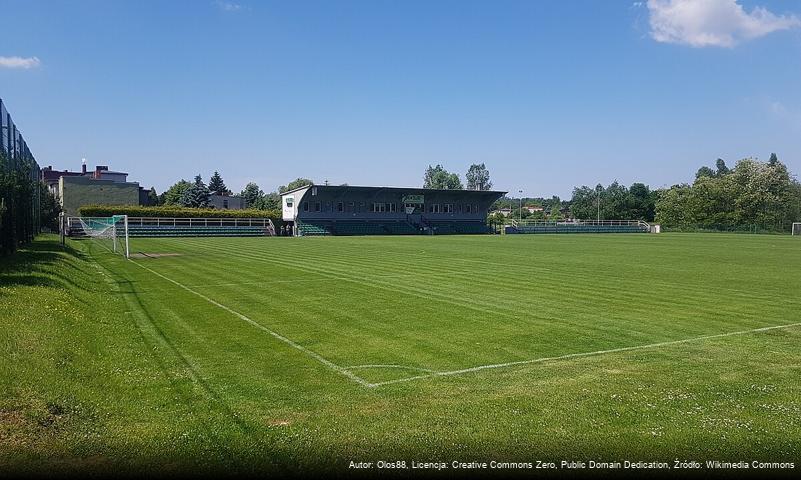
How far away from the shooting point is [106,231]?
40125 millimetres

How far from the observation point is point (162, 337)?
1183 cm

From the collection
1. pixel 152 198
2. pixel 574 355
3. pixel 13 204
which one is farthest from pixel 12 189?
pixel 152 198

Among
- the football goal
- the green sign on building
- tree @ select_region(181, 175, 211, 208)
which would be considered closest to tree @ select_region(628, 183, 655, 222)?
the green sign on building

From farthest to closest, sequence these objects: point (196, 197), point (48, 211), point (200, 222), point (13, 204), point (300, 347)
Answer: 1. point (196, 197)
2. point (200, 222)
3. point (48, 211)
4. point (13, 204)
5. point (300, 347)

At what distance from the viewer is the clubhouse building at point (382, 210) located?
86.1 metres

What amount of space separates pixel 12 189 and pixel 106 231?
15930 mm

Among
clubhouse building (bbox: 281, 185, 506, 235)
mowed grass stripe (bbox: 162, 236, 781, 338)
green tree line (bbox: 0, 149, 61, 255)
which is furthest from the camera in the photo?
clubhouse building (bbox: 281, 185, 506, 235)

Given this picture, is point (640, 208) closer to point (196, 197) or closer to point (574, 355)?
point (196, 197)

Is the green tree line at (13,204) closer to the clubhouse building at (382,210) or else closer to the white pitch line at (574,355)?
the white pitch line at (574,355)

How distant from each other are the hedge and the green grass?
6248 cm

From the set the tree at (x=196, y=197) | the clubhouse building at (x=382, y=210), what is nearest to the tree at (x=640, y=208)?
the clubhouse building at (x=382, y=210)

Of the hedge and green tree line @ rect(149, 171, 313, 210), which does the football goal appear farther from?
green tree line @ rect(149, 171, 313, 210)

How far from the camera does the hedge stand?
247ft

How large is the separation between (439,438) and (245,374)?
12.9ft
